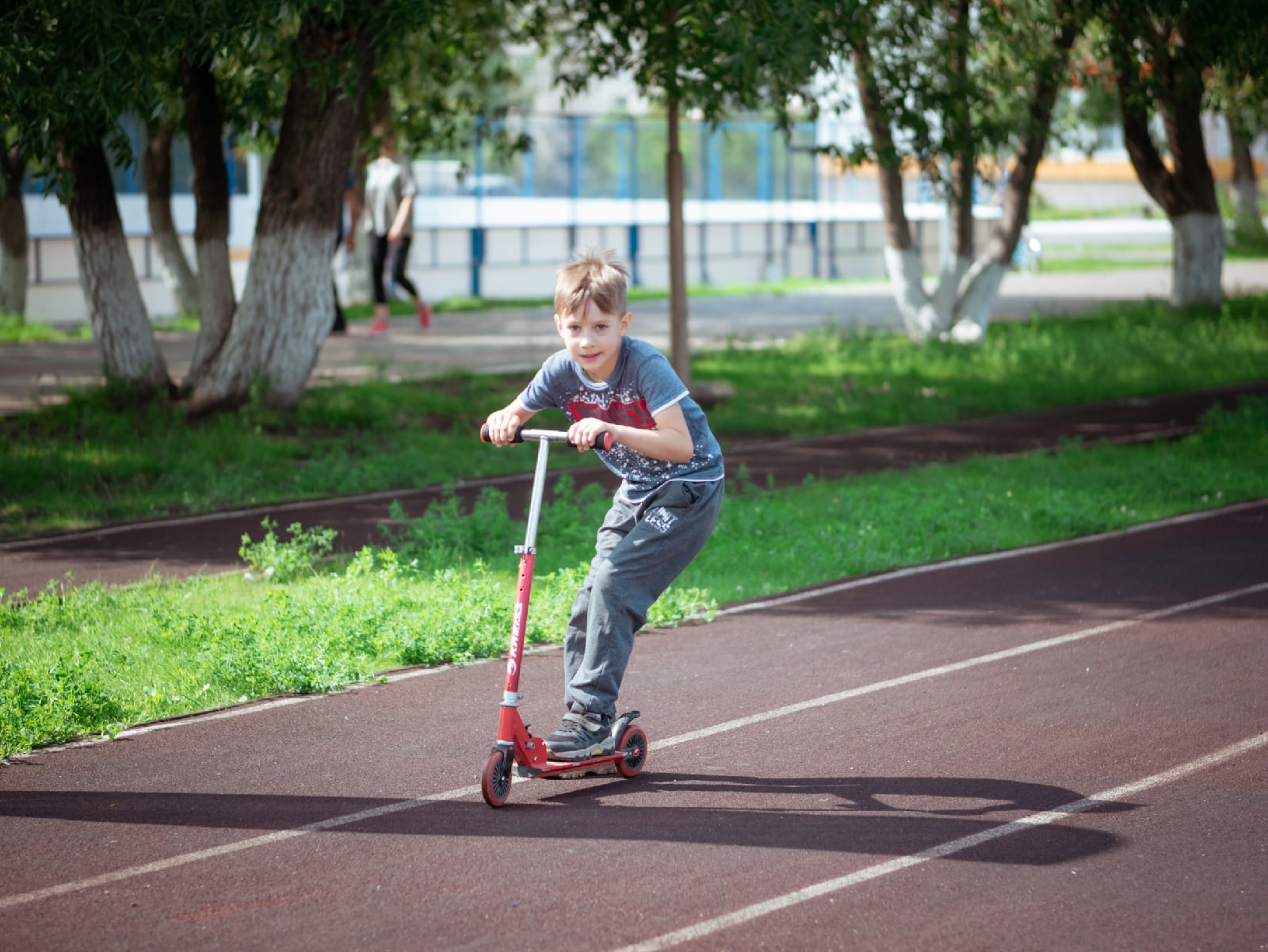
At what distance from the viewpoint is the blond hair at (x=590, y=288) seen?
16.7 feet

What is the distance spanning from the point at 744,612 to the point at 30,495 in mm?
5756

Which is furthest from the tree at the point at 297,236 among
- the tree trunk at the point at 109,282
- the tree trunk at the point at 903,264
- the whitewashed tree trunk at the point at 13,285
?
the whitewashed tree trunk at the point at 13,285

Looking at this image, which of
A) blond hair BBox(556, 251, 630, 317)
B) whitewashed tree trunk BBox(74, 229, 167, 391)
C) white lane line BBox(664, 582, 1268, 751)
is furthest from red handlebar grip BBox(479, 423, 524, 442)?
whitewashed tree trunk BBox(74, 229, 167, 391)

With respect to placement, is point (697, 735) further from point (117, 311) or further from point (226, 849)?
point (117, 311)

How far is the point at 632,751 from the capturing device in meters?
5.59

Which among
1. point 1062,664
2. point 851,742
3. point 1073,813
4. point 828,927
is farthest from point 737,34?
point 828,927

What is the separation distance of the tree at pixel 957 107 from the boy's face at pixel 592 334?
8222 millimetres

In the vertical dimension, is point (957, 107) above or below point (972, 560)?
above

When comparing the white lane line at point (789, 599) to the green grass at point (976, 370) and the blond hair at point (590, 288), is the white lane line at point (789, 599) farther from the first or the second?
the green grass at point (976, 370)

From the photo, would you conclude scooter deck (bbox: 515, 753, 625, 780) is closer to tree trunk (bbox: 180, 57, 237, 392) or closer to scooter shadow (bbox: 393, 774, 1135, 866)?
scooter shadow (bbox: 393, 774, 1135, 866)

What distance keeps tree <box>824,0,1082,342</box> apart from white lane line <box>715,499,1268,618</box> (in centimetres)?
485

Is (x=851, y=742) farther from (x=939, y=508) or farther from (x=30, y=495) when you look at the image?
(x=30, y=495)

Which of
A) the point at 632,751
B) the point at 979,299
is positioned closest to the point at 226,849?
the point at 632,751

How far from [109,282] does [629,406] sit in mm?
10278
